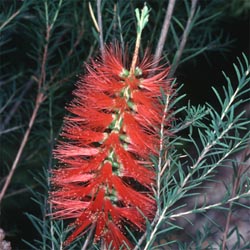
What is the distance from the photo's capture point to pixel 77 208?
32.7 inches

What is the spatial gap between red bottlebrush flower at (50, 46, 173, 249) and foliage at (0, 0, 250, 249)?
3 cm

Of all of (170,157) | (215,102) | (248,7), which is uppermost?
(248,7)

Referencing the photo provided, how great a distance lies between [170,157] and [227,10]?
130 cm

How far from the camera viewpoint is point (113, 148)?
2.54 feet

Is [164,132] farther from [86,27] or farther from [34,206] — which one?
[34,206]

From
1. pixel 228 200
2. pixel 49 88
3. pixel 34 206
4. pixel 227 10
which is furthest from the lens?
pixel 227 10

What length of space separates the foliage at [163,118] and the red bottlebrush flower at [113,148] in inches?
1.1

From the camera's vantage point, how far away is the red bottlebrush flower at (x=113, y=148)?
2.54 feet

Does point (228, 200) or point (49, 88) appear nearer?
point (228, 200)

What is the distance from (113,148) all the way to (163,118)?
8cm

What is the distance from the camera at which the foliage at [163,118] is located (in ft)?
2.55

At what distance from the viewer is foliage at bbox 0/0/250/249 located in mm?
778

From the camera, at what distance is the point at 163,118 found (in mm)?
771

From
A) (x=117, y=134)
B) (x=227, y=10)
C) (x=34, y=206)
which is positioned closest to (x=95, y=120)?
(x=117, y=134)
